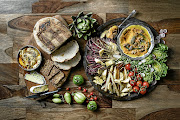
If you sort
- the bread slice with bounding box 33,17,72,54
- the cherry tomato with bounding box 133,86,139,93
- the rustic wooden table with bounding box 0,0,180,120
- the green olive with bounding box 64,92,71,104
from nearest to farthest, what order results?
the bread slice with bounding box 33,17,72,54
the cherry tomato with bounding box 133,86,139,93
the green olive with bounding box 64,92,71,104
the rustic wooden table with bounding box 0,0,180,120

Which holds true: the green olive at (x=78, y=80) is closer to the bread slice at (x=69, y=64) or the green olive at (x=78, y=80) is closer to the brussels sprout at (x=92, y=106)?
the bread slice at (x=69, y=64)

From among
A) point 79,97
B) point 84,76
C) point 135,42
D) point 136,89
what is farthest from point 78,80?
point 135,42

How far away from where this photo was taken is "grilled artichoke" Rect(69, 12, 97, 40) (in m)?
3.96

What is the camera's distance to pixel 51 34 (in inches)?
161

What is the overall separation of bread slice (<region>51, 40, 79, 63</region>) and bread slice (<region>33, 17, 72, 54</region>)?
0.51ft

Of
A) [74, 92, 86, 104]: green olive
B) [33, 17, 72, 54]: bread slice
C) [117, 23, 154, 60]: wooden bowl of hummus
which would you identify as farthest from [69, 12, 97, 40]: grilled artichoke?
[74, 92, 86, 104]: green olive

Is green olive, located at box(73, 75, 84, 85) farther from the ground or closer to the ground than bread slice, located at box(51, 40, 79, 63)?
closer to the ground

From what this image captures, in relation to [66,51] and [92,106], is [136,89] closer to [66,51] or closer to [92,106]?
[92,106]

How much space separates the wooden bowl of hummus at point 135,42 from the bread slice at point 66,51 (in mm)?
893

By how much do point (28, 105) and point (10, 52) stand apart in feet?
3.95

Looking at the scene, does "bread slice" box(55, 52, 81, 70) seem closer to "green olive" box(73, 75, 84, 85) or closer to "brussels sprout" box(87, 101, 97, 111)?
"green olive" box(73, 75, 84, 85)

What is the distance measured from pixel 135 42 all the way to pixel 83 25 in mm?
1118

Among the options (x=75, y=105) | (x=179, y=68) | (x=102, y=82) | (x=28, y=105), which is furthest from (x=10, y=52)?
(x=179, y=68)

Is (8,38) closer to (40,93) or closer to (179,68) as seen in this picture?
(40,93)
